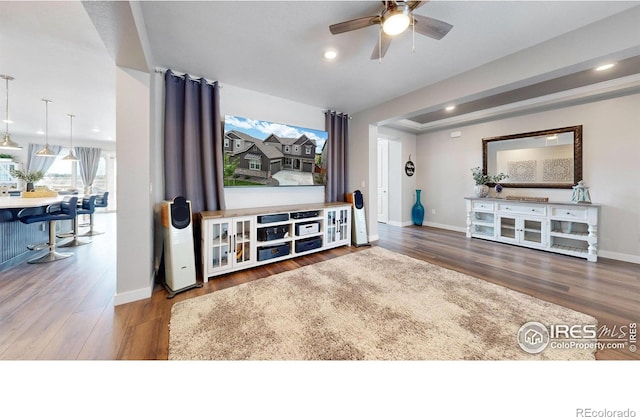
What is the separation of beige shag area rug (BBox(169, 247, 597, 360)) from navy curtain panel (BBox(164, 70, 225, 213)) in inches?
51.9

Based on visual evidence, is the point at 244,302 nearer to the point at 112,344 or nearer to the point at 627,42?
the point at 112,344

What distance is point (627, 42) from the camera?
1.79 m

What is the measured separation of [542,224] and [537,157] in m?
1.23

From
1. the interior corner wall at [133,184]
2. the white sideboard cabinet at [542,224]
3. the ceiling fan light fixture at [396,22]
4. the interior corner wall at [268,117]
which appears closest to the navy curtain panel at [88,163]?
the interior corner wall at [268,117]

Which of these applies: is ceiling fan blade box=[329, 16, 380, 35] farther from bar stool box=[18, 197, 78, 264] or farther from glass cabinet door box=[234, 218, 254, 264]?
bar stool box=[18, 197, 78, 264]

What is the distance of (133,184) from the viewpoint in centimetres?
207

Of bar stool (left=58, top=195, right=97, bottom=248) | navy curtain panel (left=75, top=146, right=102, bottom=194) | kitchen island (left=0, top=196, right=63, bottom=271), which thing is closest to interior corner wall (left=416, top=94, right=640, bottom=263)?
kitchen island (left=0, top=196, right=63, bottom=271)

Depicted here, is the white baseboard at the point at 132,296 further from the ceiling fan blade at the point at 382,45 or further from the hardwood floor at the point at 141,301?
the ceiling fan blade at the point at 382,45

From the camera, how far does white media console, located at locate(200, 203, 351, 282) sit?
2.58 metres

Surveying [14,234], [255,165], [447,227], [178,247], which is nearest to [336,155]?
[255,165]

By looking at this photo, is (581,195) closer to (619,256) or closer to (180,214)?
(619,256)

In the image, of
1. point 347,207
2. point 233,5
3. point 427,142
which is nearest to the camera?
point 233,5
